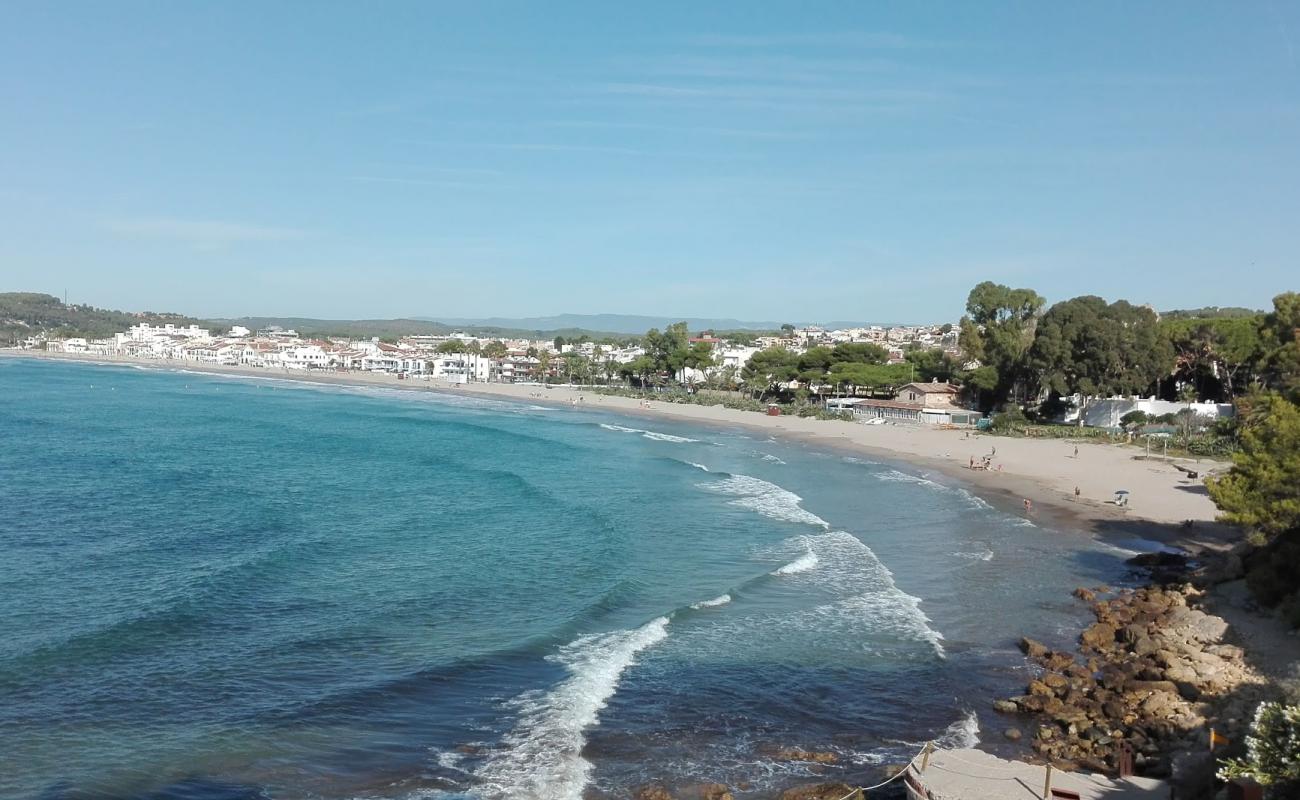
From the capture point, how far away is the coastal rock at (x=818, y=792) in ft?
44.1

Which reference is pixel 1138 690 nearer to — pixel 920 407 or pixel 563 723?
pixel 563 723

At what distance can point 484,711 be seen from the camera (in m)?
16.4

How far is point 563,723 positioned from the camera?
52.3ft

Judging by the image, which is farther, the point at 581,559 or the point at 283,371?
the point at 283,371

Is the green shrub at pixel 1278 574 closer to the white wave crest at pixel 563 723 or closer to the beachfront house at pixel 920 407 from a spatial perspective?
the white wave crest at pixel 563 723

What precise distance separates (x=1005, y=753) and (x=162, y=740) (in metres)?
13.4

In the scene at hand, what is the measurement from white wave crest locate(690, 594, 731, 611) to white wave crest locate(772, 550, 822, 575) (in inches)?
114

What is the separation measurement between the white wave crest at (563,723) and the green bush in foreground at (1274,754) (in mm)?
Result: 8359

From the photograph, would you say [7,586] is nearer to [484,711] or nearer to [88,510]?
[88,510]

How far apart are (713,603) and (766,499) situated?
15.5 m

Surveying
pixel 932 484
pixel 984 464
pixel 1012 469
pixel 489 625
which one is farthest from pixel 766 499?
pixel 489 625

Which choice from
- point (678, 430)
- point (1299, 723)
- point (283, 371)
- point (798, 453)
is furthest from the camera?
point (283, 371)

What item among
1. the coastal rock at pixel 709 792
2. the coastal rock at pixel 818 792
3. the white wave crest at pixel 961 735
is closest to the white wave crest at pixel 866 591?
the white wave crest at pixel 961 735

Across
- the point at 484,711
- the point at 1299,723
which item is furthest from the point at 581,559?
the point at 1299,723
